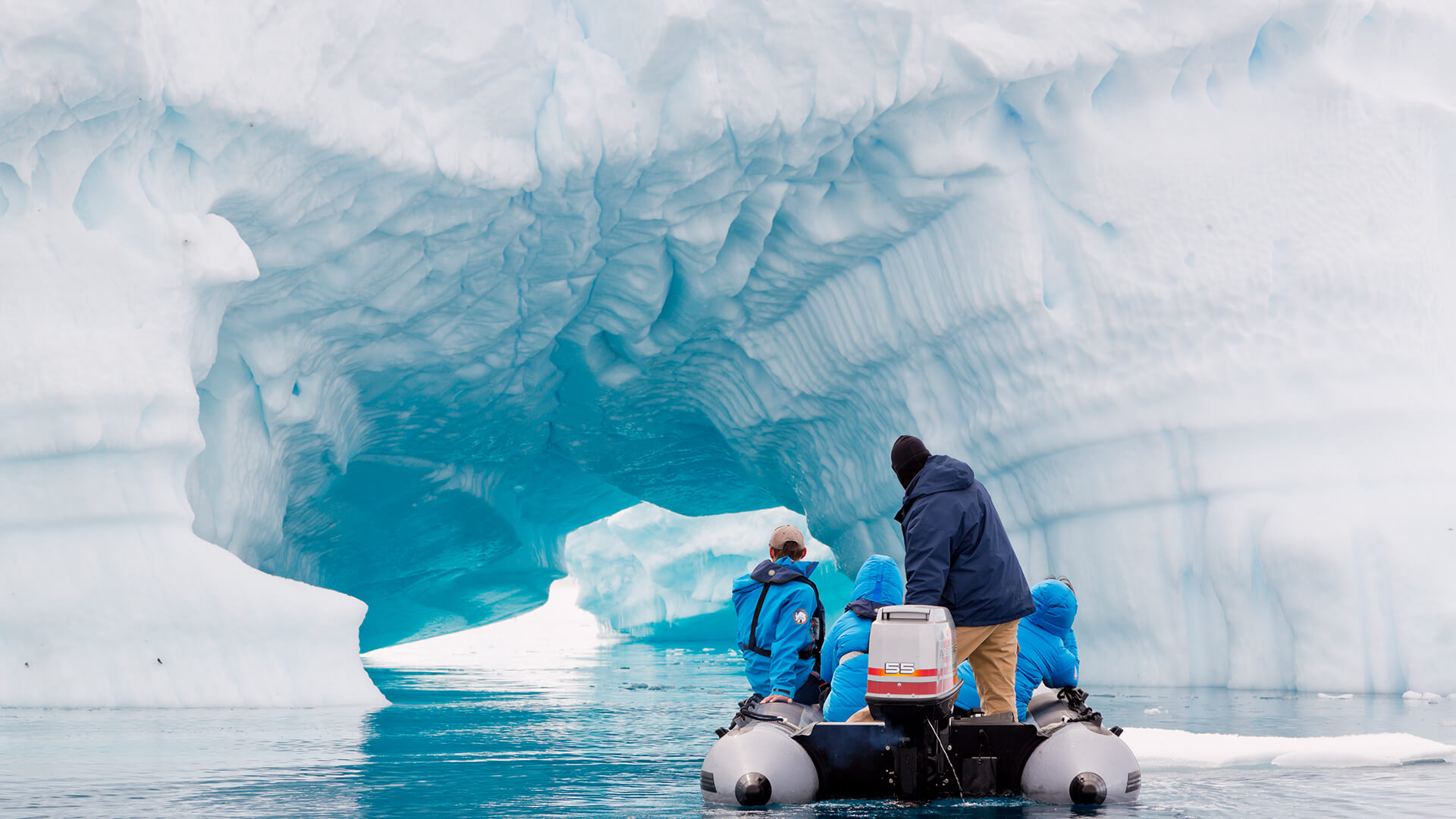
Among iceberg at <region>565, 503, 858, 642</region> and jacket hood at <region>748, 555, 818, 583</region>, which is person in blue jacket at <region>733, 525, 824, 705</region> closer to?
jacket hood at <region>748, 555, 818, 583</region>

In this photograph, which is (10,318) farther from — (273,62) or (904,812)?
(904,812)

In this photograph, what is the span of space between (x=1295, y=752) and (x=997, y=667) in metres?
1.57

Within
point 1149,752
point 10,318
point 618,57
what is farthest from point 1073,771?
point 618,57

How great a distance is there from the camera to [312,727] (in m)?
6.90

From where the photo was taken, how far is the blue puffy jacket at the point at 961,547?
3908mm

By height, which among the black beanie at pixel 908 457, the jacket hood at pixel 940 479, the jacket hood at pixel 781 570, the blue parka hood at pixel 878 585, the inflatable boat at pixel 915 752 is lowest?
the inflatable boat at pixel 915 752

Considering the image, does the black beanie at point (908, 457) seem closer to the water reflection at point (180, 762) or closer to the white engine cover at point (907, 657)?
the white engine cover at point (907, 657)

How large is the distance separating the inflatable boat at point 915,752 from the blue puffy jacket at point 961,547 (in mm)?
244

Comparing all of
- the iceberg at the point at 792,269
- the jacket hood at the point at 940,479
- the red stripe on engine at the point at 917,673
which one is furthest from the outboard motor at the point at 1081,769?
the iceberg at the point at 792,269

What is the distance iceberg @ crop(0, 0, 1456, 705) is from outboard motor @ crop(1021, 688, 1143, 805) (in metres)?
5.27

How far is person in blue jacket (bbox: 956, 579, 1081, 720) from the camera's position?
4715 millimetres

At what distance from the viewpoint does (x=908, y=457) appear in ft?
13.4

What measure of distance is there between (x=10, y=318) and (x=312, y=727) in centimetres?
320

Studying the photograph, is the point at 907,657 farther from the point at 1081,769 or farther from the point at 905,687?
the point at 1081,769
